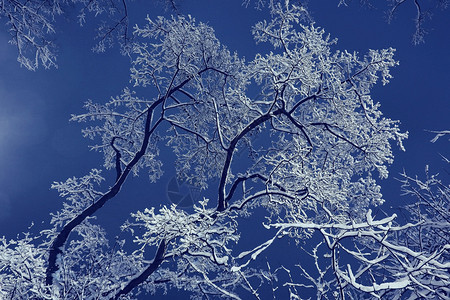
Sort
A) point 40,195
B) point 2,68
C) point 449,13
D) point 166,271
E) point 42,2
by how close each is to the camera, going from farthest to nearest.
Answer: point 40,195
point 2,68
point 449,13
point 166,271
point 42,2

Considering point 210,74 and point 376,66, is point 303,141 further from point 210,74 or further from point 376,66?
point 210,74

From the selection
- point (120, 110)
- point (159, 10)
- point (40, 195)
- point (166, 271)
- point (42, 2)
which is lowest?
point (166, 271)

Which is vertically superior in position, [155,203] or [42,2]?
[155,203]

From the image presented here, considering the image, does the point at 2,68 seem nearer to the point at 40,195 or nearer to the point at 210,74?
the point at 40,195

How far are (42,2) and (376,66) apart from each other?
6.83 meters

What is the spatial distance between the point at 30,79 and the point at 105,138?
11146mm

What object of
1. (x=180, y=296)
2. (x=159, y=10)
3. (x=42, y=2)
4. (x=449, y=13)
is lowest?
(x=180, y=296)

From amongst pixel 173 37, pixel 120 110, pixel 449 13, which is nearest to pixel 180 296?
pixel 120 110

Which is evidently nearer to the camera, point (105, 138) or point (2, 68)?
point (105, 138)

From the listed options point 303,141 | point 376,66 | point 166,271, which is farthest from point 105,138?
point 376,66

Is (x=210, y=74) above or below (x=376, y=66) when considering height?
above

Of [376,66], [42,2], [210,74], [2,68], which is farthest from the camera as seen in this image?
[2,68]

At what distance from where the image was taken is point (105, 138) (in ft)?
29.9

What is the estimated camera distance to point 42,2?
22.6 ft
